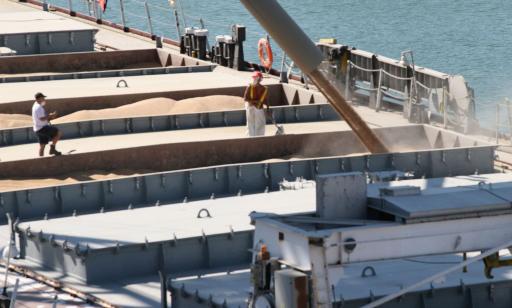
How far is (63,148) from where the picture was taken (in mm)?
24844

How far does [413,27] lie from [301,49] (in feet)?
173

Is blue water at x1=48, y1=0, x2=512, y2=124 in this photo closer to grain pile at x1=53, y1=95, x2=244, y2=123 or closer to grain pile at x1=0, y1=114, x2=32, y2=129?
grain pile at x1=53, y1=95, x2=244, y2=123

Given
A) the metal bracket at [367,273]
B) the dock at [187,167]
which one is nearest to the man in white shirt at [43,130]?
the dock at [187,167]

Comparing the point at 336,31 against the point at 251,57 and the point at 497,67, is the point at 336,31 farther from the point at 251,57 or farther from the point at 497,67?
the point at 497,67

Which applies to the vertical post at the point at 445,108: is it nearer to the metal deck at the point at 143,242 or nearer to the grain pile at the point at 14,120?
the metal deck at the point at 143,242

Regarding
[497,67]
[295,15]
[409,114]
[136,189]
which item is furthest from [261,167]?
[295,15]

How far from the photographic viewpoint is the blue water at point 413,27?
60.3 m

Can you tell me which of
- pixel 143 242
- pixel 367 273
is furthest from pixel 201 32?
pixel 367 273

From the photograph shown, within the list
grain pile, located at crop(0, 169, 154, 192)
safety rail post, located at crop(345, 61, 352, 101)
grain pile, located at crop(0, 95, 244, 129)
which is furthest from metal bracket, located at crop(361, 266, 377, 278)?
safety rail post, located at crop(345, 61, 352, 101)

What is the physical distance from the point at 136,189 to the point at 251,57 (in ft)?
140

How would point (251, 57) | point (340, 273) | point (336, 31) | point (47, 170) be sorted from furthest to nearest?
point (336, 31), point (251, 57), point (47, 170), point (340, 273)

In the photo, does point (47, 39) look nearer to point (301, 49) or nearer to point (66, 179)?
point (66, 179)

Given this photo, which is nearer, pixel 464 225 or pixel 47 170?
pixel 464 225

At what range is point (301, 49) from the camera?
22406 millimetres
